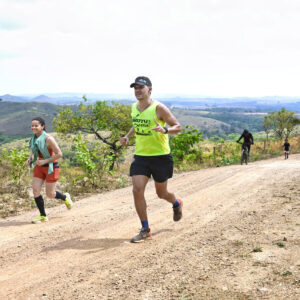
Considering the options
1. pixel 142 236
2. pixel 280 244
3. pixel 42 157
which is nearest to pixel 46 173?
pixel 42 157

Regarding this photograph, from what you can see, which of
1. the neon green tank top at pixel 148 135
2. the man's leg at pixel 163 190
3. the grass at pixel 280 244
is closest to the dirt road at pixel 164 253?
the grass at pixel 280 244

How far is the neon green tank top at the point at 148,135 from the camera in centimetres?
434

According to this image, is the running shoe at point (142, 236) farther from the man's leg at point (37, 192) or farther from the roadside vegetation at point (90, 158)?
the roadside vegetation at point (90, 158)

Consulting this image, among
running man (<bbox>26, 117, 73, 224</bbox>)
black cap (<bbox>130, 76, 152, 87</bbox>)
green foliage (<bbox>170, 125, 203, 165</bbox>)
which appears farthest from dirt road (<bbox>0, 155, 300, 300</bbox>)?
green foliage (<bbox>170, 125, 203, 165</bbox>)

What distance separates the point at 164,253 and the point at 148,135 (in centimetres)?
151

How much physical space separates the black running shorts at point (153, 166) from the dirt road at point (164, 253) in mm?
890

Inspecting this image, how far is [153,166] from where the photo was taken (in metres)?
4.46

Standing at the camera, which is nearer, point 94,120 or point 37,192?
point 37,192

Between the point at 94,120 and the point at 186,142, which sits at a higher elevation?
the point at 94,120

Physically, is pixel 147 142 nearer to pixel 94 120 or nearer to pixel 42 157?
pixel 42 157

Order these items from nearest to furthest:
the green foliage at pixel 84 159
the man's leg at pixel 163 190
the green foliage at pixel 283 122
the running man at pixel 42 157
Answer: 1. the man's leg at pixel 163 190
2. the running man at pixel 42 157
3. the green foliage at pixel 84 159
4. the green foliage at pixel 283 122

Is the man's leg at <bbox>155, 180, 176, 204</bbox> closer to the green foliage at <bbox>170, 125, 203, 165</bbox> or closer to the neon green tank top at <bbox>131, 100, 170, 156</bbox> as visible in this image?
the neon green tank top at <bbox>131, 100, 170, 156</bbox>

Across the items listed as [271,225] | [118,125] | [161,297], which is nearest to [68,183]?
[271,225]

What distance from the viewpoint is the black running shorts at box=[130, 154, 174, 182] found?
14.6 ft
